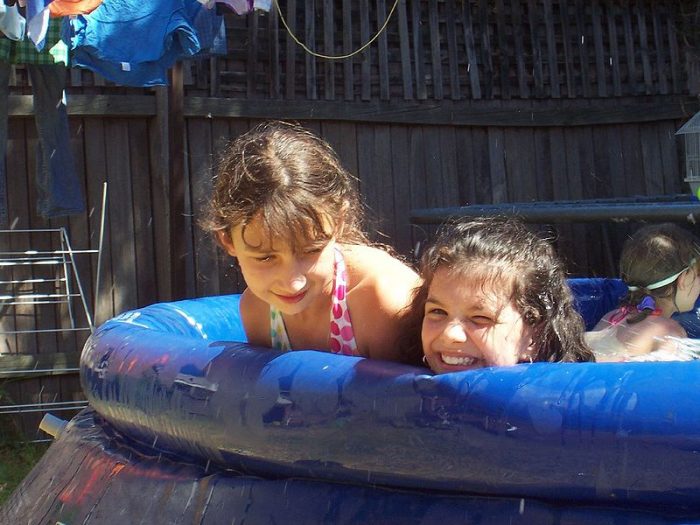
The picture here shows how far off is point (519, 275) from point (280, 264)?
45 centimetres

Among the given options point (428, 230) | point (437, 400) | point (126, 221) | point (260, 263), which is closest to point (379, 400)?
point (437, 400)

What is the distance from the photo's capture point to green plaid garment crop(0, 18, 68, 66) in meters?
4.15

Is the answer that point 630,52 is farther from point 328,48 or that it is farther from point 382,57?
point 328,48

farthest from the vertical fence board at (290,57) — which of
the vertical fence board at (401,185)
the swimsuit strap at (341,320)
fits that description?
the swimsuit strap at (341,320)

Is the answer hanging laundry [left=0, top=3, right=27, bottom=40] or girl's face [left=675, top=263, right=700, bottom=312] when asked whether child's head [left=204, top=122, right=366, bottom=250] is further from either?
hanging laundry [left=0, top=3, right=27, bottom=40]

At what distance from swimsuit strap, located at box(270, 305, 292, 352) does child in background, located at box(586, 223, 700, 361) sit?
0.97m

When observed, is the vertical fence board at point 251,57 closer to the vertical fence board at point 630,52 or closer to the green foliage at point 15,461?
the green foliage at point 15,461

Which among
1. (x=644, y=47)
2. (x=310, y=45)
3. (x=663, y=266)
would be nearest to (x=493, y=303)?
(x=663, y=266)

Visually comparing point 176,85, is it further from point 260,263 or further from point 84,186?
point 260,263

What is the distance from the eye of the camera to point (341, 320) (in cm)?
201

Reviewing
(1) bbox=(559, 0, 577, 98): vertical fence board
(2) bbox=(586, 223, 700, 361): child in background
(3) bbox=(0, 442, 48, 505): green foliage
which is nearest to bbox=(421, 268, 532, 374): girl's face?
(2) bbox=(586, 223, 700, 361): child in background

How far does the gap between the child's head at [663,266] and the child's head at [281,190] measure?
1244mm

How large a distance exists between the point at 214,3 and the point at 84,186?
125 centimetres

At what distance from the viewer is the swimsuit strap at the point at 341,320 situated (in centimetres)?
200
